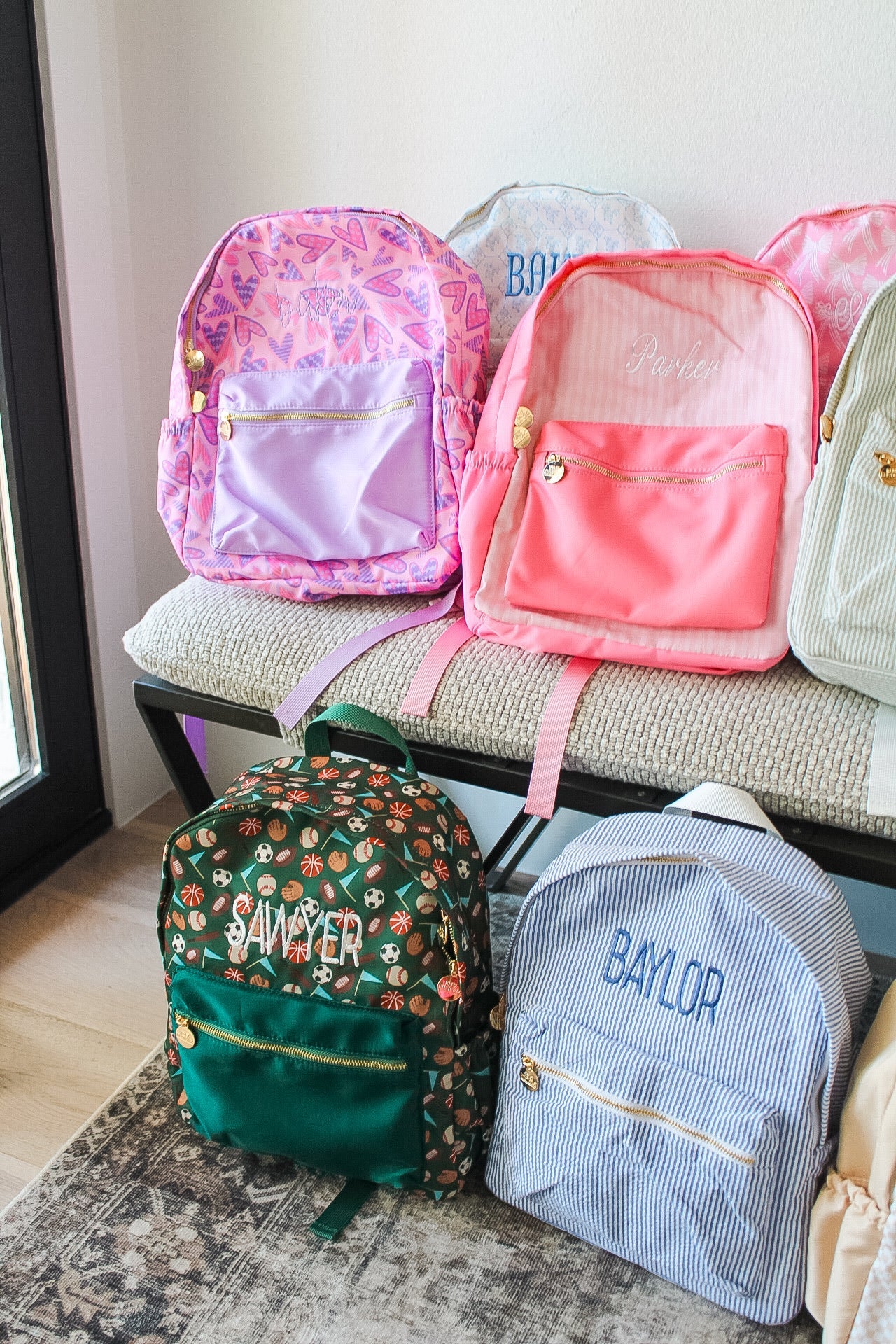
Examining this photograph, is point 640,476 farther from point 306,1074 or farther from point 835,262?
point 306,1074

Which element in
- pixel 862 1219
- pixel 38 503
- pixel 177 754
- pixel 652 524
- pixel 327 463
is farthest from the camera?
pixel 38 503

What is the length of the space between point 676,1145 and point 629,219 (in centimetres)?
95

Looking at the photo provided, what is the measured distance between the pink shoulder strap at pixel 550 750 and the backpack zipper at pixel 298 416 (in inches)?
14.5

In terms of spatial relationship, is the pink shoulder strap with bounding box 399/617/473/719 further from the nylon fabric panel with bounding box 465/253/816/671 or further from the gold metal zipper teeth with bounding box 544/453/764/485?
the gold metal zipper teeth with bounding box 544/453/764/485

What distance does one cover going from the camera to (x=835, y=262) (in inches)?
41.4

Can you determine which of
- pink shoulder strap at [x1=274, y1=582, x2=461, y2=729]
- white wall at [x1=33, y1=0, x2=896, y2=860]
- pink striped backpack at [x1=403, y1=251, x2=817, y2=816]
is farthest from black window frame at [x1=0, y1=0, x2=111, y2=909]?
pink striped backpack at [x1=403, y1=251, x2=817, y2=816]

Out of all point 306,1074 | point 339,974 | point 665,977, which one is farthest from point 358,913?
point 665,977

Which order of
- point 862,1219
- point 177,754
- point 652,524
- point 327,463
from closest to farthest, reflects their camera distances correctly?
point 862,1219, point 652,524, point 327,463, point 177,754

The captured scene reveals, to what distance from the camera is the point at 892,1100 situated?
0.75 m

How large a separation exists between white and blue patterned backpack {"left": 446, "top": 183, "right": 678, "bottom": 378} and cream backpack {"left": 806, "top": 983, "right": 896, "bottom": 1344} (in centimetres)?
84

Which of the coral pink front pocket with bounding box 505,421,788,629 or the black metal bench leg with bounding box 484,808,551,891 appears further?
the black metal bench leg with bounding box 484,808,551,891

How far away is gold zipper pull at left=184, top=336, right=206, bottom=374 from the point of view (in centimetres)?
118

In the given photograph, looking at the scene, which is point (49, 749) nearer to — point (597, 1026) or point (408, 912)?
point (408, 912)

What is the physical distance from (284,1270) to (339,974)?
0.27m
